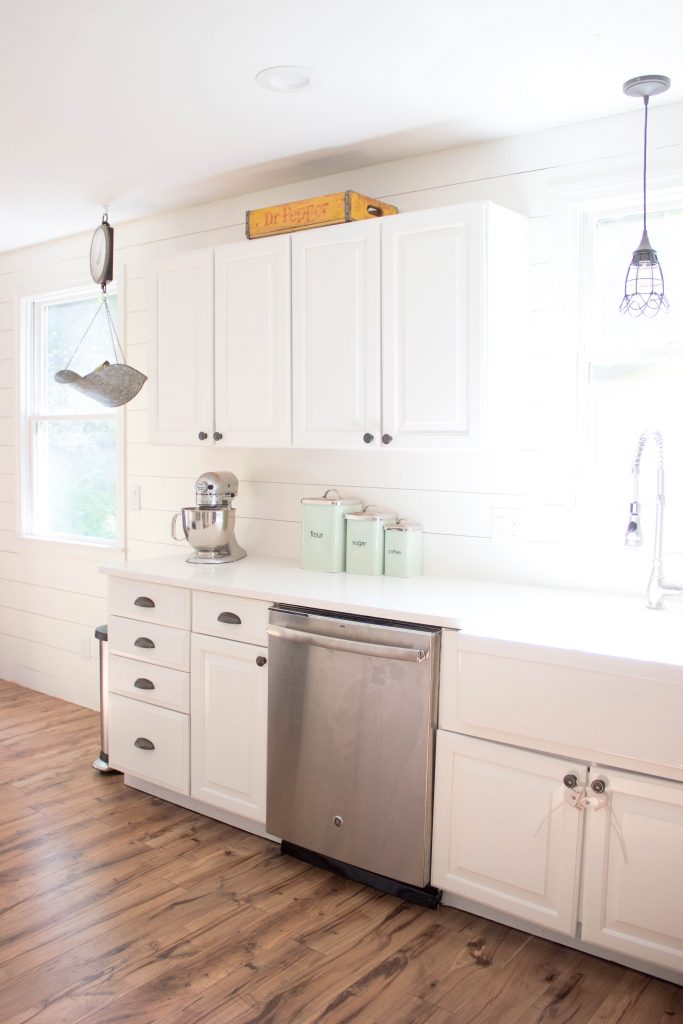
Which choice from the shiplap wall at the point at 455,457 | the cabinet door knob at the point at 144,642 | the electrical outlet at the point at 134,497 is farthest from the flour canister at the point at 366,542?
the electrical outlet at the point at 134,497

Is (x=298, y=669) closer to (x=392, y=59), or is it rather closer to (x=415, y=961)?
(x=415, y=961)

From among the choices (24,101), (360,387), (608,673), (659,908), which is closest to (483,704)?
(608,673)

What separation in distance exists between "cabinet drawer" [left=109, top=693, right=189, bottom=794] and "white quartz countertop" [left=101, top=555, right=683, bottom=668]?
50 cm

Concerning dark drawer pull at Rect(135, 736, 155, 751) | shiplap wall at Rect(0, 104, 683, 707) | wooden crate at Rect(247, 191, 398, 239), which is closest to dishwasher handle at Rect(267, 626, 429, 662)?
shiplap wall at Rect(0, 104, 683, 707)

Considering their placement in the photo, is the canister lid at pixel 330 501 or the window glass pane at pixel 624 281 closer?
the window glass pane at pixel 624 281

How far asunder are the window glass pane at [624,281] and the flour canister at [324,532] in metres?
1.07

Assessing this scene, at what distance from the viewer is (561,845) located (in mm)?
2219

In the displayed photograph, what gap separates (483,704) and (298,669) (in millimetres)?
656

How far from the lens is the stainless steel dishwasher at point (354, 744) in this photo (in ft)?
8.02

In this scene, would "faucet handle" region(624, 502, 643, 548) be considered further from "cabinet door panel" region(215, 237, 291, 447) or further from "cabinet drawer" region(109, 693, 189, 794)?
"cabinet drawer" region(109, 693, 189, 794)

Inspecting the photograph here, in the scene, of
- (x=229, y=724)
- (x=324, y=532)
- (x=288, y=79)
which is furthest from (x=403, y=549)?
(x=288, y=79)

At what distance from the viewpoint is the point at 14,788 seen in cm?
338

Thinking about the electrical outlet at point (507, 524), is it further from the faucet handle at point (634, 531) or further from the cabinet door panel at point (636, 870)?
the cabinet door panel at point (636, 870)

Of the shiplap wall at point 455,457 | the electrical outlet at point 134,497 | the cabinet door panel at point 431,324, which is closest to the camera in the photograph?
the cabinet door panel at point 431,324
